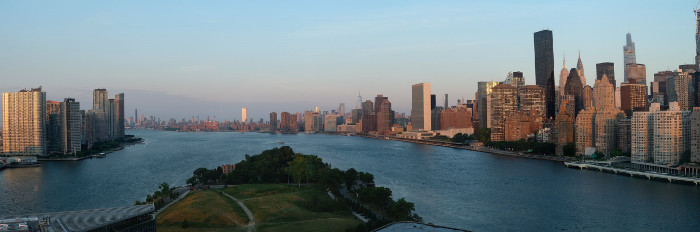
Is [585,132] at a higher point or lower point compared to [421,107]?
lower

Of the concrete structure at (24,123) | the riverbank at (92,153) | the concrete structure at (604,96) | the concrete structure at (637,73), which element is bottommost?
the riverbank at (92,153)

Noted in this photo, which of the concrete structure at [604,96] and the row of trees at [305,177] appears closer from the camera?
the row of trees at [305,177]

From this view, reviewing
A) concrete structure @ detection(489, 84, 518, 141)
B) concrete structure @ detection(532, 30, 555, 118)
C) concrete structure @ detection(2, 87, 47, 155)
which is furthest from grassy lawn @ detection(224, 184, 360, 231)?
concrete structure @ detection(532, 30, 555, 118)

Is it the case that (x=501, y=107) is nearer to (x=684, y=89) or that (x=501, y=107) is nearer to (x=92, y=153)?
(x=684, y=89)

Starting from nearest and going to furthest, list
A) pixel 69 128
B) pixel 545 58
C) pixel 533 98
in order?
pixel 69 128, pixel 533 98, pixel 545 58

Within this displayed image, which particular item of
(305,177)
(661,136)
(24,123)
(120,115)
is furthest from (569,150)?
(120,115)

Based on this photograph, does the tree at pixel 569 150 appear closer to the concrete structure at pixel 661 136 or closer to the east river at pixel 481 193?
the east river at pixel 481 193

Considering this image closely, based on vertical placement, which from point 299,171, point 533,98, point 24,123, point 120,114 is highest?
point 533,98

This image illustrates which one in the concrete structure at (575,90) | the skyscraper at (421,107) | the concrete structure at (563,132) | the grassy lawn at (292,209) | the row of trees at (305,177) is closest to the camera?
the grassy lawn at (292,209)

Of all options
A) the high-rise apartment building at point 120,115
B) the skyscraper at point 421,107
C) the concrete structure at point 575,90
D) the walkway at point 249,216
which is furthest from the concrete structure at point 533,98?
the walkway at point 249,216
